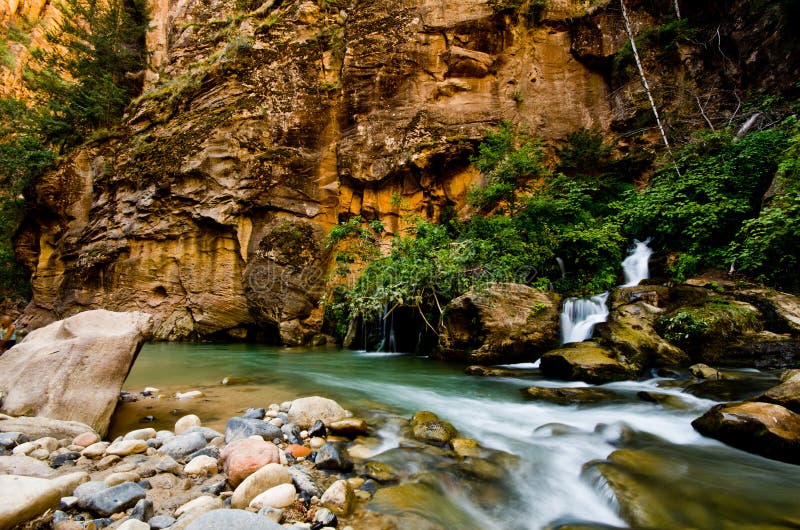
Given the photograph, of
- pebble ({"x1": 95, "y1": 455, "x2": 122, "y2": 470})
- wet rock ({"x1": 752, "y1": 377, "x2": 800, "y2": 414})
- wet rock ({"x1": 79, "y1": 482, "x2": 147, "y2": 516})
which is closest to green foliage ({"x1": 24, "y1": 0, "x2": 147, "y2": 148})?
pebble ({"x1": 95, "y1": 455, "x2": 122, "y2": 470})

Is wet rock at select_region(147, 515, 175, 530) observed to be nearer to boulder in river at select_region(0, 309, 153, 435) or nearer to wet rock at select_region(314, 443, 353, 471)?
wet rock at select_region(314, 443, 353, 471)

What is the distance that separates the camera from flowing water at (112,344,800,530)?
2496 millimetres

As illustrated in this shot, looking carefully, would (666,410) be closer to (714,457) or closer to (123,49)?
(714,457)

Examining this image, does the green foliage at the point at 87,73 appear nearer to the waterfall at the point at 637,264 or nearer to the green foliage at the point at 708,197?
the waterfall at the point at 637,264

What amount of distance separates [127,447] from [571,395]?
5.18 m

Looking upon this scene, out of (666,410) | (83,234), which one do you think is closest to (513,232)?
(666,410)

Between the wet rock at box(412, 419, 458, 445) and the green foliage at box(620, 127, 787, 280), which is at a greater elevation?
the green foliage at box(620, 127, 787, 280)

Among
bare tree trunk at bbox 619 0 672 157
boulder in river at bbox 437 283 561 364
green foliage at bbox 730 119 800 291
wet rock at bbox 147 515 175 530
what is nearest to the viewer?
wet rock at bbox 147 515 175 530

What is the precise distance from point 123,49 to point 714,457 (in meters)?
29.8

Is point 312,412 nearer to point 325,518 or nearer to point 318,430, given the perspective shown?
point 318,430

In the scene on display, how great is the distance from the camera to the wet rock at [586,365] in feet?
18.6

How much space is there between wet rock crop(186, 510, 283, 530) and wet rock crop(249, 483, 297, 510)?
42cm

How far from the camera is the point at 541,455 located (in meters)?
3.42

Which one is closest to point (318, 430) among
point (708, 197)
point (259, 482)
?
point (259, 482)
